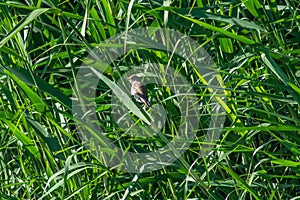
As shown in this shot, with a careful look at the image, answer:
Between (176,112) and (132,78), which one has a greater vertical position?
(132,78)

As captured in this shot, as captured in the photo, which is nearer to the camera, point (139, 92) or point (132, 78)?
point (139, 92)

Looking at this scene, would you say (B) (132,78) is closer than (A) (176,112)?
Yes

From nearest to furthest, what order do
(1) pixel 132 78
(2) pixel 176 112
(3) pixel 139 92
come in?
(3) pixel 139 92
(1) pixel 132 78
(2) pixel 176 112

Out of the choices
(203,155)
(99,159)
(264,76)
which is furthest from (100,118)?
(264,76)

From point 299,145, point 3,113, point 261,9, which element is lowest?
point 299,145

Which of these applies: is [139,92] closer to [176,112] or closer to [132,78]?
[132,78]

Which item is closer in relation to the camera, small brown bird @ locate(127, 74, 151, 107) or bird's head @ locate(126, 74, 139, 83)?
small brown bird @ locate(127, 74, 151, 107)

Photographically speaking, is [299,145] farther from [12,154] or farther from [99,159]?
[12,154]

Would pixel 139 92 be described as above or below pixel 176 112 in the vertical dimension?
above

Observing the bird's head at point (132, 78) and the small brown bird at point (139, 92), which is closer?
the small brown bird at point (139, 92)

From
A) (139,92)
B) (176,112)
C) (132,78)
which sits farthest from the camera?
(176,112)

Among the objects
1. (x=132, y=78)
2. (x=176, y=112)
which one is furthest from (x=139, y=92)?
(x=176, y=112)
